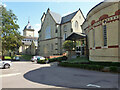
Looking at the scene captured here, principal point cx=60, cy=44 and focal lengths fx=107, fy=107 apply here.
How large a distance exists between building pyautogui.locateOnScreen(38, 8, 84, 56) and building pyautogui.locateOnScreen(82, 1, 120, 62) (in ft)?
69.4

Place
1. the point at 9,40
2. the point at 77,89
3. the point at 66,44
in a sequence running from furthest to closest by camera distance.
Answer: the point at 9,40 < the point at 66,44 < the point at 77,89

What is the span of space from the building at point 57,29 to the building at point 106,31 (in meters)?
21.2

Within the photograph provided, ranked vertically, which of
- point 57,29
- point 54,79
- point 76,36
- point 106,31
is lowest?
point 54,79

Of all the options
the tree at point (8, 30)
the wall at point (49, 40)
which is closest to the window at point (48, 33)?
the wall at point (49, 40)

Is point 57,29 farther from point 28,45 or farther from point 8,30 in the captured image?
point 28,45

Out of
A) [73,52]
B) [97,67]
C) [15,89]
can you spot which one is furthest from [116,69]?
[73,52]

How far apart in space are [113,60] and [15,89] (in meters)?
10.9

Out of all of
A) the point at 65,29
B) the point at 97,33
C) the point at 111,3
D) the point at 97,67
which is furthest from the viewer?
the point at 65,29

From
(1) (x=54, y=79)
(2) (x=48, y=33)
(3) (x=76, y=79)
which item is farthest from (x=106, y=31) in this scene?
(2) (x=48, y=33)

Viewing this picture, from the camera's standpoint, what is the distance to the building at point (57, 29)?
37781 mm

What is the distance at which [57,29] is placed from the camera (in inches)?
1575

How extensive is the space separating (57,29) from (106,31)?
2767cm

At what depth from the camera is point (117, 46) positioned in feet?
39.9

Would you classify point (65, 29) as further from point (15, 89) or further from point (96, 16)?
point (15, 89)
